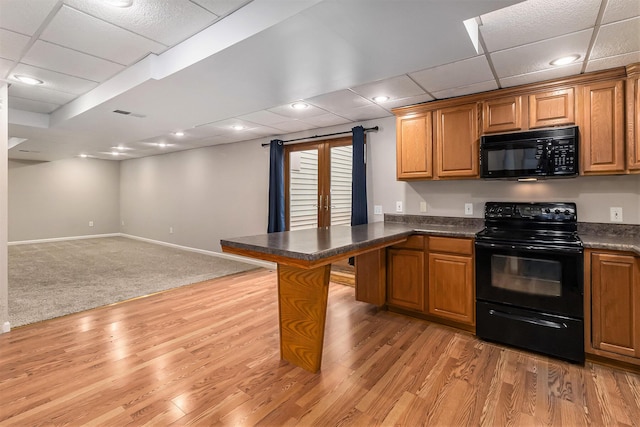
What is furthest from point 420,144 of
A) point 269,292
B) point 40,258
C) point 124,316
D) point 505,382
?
point 40,258

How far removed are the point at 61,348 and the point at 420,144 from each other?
151 inches

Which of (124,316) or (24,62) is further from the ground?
(24,62)

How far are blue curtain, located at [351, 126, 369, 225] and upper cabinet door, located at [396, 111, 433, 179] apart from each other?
0.60 m

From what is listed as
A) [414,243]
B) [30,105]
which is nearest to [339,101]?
Answer: [414,243]

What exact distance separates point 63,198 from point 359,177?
8434mm

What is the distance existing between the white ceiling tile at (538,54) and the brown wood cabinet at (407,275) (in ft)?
5.36

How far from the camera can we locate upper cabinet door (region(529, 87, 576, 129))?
2.67m

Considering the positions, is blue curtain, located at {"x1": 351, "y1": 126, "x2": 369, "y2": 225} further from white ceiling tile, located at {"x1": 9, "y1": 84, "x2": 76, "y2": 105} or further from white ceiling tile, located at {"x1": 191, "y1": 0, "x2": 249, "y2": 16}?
white ceiling tile, located at {"x1": 9, "y1": 84, "x2": 76, "y2": 105}

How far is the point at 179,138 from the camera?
5613mm

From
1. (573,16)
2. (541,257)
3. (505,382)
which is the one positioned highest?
(573,16)

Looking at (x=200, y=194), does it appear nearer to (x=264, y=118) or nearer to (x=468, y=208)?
(x=264, y=118)

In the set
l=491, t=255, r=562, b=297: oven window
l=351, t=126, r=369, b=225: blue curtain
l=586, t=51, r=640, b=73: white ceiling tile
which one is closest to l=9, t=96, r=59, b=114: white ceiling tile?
l=351, t=126, r=369, b=225: blue curtain

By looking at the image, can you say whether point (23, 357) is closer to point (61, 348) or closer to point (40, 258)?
point (61, 348)

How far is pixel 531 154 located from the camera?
278 centimetres
